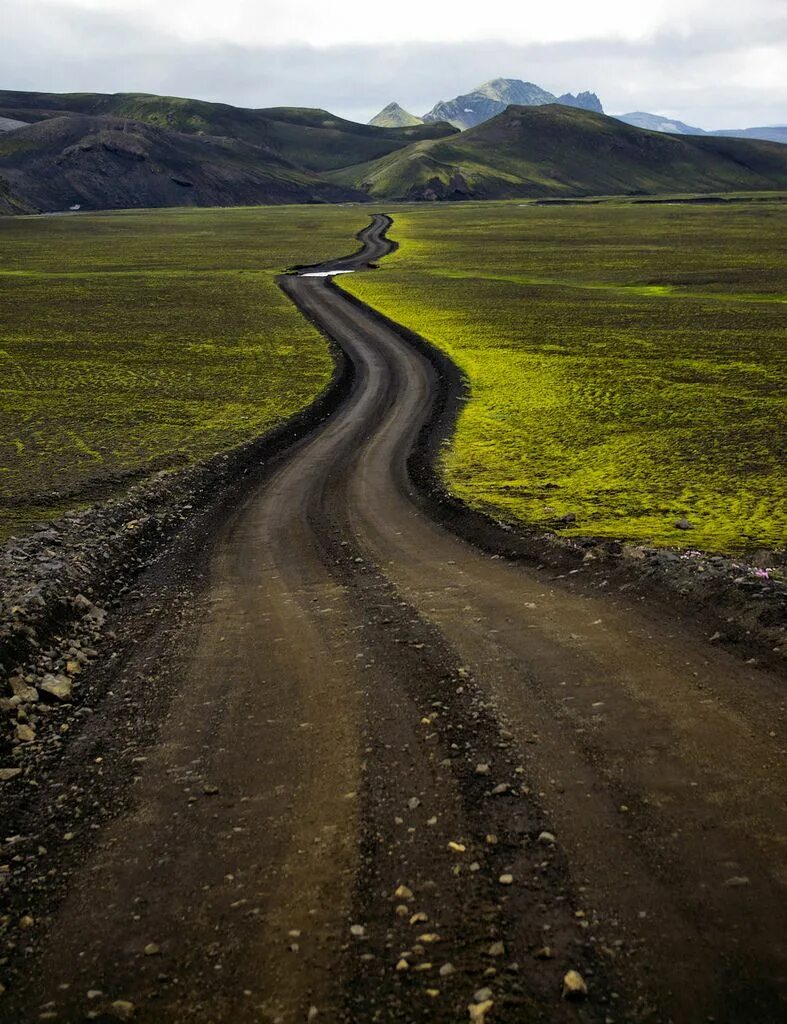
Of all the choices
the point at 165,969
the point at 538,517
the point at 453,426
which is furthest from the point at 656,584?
the point at 453,426

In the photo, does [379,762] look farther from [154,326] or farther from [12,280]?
[12,280]

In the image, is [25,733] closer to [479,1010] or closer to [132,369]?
[479,1010]

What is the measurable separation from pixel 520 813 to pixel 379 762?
219 cm

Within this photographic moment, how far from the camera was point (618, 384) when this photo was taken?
4103 cm

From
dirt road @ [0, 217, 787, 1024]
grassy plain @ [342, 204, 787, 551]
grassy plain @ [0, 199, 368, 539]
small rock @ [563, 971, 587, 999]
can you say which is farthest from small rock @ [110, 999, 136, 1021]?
grassy plain @ [0, 199, 368, 539]

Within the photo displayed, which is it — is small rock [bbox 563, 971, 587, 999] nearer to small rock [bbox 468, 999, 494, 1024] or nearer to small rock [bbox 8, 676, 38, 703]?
small rock [bbox 468, 999, 494, 1024]

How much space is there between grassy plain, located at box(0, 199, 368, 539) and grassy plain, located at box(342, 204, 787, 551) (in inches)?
405

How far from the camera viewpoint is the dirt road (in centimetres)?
746

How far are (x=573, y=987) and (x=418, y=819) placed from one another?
2.93 metres

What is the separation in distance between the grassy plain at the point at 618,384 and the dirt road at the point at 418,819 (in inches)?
274

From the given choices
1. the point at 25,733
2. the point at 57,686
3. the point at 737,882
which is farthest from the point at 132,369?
the point at 737,882

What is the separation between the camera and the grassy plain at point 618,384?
2309 centimetres

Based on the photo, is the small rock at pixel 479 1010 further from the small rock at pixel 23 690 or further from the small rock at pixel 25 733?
the small rock at pixel 23 690

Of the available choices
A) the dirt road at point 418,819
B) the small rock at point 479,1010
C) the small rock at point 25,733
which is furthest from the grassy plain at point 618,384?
the small rock at point 479,1010
